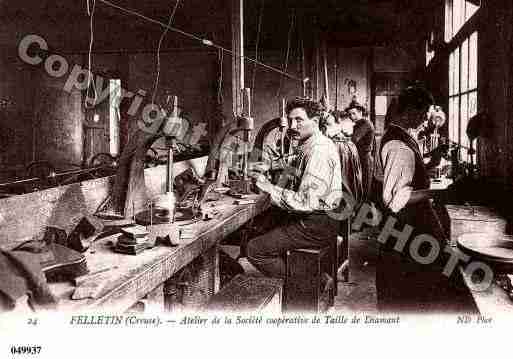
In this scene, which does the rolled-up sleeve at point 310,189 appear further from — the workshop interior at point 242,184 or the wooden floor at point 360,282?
the wooden floor at point 360,282

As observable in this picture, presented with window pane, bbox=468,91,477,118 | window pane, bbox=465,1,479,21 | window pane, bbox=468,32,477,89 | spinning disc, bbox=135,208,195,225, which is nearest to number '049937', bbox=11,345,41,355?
spinning disc, bbox=135,208,195,225

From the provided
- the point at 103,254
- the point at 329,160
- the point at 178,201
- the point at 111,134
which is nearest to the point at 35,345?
the point at 103,254

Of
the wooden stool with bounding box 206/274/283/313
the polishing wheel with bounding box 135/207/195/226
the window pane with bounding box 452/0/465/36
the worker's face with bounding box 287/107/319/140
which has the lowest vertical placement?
the wooden stool with bounding box 206/274/283/313

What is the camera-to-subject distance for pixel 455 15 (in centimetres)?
693

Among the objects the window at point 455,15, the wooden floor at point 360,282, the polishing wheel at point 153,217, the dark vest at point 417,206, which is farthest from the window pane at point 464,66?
the polishing wheel at point 153,217

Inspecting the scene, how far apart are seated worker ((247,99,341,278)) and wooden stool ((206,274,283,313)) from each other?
69cm

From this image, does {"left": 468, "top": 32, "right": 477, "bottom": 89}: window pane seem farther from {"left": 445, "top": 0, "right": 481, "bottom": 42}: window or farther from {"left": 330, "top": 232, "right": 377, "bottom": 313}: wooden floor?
{"left": 330, "top": 232, "right": 377, "bottom": 313}: wooden floor

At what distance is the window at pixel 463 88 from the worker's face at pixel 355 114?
4.69 feet

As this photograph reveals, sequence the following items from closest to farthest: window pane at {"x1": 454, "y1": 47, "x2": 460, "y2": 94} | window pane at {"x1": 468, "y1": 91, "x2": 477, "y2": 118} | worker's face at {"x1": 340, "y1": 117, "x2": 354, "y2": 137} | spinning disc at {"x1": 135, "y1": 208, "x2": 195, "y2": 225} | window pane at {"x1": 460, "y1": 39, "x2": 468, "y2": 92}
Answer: spinning disc at {"x1": 135, "y1": 208, "x2": 195, "y2": 225} → window pane at {"x1": 468, "y1": 91, "x2": 477, "y2": 118} → window pane at {"x1": 460, "y1": 39, "x2": 468, "y2": 92} → window pane at {"x1": 454, "y1": 47, "x2": 460, "y2": 94} → worker's face at {"x1": 340, "y1": 117, "x2": 354, "y2": 137}

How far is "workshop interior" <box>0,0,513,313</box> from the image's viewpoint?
2.15 m

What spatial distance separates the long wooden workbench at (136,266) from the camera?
66.6 inches

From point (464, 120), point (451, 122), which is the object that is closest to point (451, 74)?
point (451, 122)

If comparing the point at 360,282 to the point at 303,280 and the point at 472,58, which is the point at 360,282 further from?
the point at 472,58

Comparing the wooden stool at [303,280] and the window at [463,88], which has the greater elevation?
the window at [463,88]
